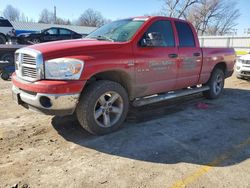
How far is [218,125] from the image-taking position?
5156 millimetres

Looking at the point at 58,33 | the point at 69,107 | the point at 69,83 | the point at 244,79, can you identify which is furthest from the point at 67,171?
the point at 58,33

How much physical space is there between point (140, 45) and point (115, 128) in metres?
1.56

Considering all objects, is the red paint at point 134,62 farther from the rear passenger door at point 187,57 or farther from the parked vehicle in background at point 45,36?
the parked vehicle in background at point 45,36

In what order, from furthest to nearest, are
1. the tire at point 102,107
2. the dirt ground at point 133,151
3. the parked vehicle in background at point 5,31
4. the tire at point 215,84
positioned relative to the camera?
1. the parked vehicle in background at point 5,31
2. the tire at point 215,84
3. the tire at point 102,107
4. the dirt ground at point 133,151

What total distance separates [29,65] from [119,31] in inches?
73.3

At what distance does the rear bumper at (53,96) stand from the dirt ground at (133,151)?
1.95ft

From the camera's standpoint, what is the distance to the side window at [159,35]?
16.0 feet

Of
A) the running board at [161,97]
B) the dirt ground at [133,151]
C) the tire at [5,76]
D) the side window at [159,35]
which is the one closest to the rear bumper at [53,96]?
the dirt ground at [133,151]

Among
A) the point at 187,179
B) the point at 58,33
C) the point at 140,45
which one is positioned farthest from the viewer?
the point at 58,33

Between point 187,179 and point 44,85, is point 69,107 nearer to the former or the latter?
point 44,85

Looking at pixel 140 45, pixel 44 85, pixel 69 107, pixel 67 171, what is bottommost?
pixel 67 171

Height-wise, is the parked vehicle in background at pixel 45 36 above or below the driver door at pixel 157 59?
above

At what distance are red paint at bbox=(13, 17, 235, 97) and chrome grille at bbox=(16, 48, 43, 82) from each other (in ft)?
0.34

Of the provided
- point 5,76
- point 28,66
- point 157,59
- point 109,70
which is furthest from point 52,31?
point 109,70
